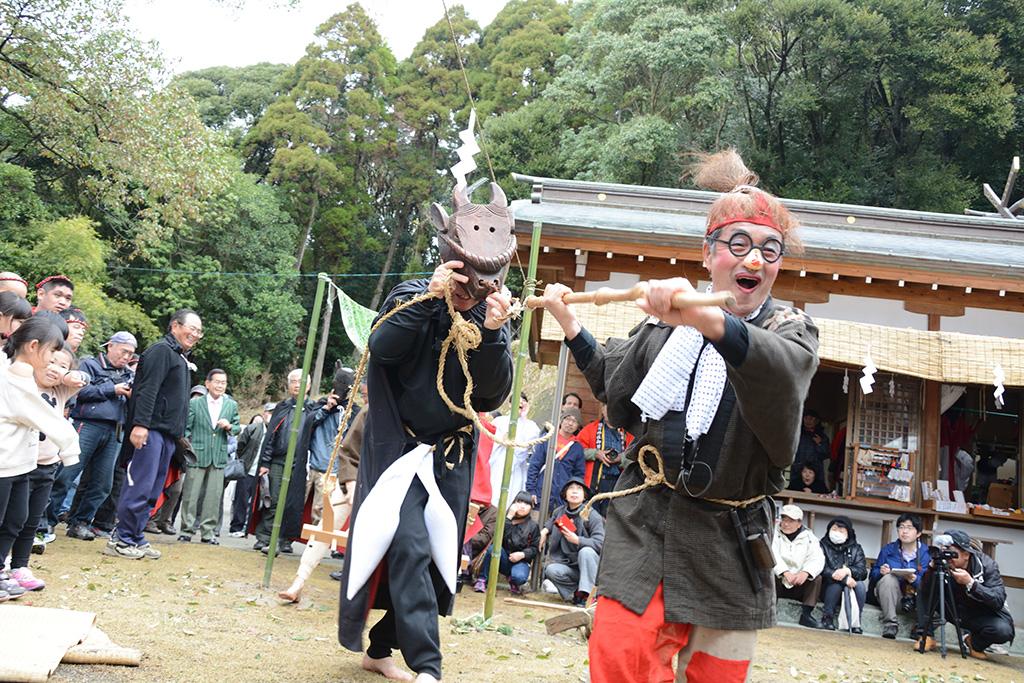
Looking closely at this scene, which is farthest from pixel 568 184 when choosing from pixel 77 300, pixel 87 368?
pixel 77 300

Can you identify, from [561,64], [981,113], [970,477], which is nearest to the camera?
[970,477]

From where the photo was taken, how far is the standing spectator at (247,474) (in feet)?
32.2

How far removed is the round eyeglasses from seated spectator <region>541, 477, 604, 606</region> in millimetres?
5560

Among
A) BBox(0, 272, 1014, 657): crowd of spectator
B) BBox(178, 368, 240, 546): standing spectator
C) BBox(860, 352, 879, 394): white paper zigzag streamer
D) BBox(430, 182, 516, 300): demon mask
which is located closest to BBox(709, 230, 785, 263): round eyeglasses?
BBox(430, 182, 516, 300): demon mask

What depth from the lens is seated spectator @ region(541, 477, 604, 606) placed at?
7.84 metres

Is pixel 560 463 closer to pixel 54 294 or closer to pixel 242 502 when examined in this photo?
pixel 242 502

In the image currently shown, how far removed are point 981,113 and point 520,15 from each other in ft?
56.2

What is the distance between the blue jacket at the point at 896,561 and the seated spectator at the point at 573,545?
278cm

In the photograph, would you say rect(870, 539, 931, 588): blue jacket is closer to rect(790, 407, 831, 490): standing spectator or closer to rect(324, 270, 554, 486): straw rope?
rect(790, 407, 831, 490): standing spectator

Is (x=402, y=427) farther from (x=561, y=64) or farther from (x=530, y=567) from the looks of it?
(x=561, y=64)

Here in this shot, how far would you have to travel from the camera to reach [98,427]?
740cm

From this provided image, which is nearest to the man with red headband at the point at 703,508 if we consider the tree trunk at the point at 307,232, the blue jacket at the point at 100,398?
the blue jacket at the point at 100,398

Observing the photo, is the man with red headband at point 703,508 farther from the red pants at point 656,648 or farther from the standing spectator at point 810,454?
the standing spectator at point 810,454

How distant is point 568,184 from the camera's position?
472 inches
